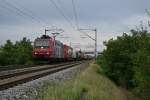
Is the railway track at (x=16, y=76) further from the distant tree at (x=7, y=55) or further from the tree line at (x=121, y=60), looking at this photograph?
the distant tree at (x=7, y=55)

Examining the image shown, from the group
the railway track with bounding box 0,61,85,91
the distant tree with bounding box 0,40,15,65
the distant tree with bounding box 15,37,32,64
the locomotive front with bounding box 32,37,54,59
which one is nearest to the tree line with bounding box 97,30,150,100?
the railway track with bounding box 0,61,85,91

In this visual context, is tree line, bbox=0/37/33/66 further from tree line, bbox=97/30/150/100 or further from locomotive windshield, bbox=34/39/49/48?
tree line, bbox=97/30/150/100

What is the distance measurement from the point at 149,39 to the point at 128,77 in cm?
1352

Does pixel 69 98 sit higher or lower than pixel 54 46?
lower

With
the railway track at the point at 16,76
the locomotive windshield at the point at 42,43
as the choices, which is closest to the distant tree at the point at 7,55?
the locomotive windshield at the point at 42,43

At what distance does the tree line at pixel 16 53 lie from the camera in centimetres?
5425

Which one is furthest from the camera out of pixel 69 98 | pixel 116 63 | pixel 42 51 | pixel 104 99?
pixel 42 51

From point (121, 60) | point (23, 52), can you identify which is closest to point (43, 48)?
point (23, 52)

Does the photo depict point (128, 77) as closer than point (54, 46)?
Yes

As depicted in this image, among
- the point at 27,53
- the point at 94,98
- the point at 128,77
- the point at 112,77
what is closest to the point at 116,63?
the point at 112,77

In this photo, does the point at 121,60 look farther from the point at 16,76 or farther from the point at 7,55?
the point at 7,55

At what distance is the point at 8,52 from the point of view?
56469mm

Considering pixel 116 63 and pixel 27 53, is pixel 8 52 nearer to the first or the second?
pixel 27 53

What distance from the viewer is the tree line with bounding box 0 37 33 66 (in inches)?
2136
